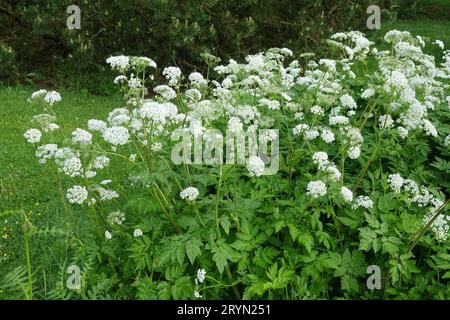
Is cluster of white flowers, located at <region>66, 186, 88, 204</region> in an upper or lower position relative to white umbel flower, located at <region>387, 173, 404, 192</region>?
lower

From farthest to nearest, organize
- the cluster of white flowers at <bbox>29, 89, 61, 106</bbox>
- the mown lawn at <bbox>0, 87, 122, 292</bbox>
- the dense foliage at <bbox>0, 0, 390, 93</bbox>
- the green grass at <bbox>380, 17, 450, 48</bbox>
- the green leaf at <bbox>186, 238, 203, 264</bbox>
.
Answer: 1. the green grass at <bbox>380, 17, 450, 48</bbox>
2. the dense foliage at <bbox>0, 0, 390, 93</bbox>
3. the mown lawn at <bbox>0, 87, 122, 292</bbox>
4. the cluster of white flowers at <bbox>29, 89, 61, 106</bbox>
5. the green leaf at <bbox>186, 238, 203, 264</bbox>

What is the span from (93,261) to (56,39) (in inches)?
294

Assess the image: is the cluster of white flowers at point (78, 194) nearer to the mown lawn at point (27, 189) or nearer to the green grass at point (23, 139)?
the mown lawn at point (27, 189)

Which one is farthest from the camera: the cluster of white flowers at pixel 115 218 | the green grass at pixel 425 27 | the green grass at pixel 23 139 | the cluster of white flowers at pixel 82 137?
the green grass at pixel 425 27

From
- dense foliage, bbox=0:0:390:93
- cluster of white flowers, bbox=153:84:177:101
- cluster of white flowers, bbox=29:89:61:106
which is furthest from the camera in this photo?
dense foliage, bbox=0:0:390:93

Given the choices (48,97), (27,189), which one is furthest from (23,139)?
(48,97)

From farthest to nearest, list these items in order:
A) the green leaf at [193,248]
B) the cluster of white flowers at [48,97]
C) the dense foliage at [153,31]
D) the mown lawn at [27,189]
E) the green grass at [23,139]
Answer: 1. the dense foliage at [153,31]
2. the green grass at [23,139]
3. the mown lawn at [27,189]
4. the cluster of white flowers at [48,97]
5. the green leaf at [193,248]

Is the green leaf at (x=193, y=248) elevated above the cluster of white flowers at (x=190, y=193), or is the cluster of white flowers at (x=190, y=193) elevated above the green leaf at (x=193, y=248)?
the cluster of white flowers at (x=190, y=193)

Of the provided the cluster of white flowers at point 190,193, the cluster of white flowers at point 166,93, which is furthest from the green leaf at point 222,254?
the cluster of white flowers at point 166,93

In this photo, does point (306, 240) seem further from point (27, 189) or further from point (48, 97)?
point (27, 189)

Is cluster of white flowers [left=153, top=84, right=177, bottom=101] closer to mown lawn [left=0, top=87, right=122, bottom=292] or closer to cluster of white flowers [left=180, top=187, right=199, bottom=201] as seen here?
cluster of white flowers [left=180, top=187, right=199, bottom=201]

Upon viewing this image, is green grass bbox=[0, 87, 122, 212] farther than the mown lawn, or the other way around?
green grass bbox=[0, 87, 122, 212]

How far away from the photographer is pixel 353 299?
3875 millimetres

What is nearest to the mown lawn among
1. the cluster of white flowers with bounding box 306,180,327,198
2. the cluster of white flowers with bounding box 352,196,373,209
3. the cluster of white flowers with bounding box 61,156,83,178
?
the cluster of white flowers with bounding box 61,156,83,178
